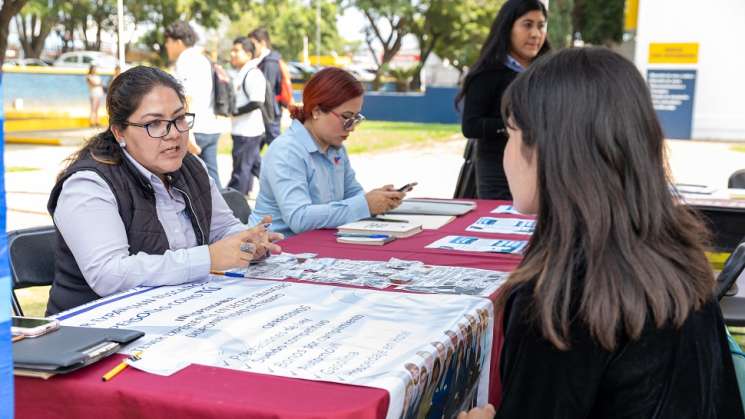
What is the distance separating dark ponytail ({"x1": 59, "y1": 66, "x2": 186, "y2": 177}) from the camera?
2424 mm

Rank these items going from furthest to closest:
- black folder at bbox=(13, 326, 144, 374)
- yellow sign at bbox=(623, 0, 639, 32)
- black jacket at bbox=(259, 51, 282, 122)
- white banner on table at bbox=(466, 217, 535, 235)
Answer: yellow sign at bbox=(623, 0, 639, 32), black jacket at bbox=(259, 51, 282, 122), white banner on table at bbox=(466, 217, 535, 235), black folder at bbox=(13, 326, 144, 374)

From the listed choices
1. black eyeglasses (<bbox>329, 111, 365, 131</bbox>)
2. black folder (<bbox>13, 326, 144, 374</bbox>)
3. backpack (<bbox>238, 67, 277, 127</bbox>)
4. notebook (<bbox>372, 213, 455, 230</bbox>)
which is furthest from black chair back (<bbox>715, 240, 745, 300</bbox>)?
backpack (<bbox>238, 67, 277, 127</bbox>)

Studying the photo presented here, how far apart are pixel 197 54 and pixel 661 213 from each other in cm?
603

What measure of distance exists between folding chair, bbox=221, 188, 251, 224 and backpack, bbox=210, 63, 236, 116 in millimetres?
3585

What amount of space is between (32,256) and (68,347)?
1.26 metres

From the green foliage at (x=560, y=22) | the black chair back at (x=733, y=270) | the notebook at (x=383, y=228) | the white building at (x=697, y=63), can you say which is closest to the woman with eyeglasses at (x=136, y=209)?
the notebook at (x=383, y=228)

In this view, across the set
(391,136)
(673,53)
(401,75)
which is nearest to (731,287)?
(673,53)

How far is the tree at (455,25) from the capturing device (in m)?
37.0

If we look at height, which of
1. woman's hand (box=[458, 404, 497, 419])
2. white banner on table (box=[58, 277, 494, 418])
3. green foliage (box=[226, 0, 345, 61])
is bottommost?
woman's hand (box=[458, 404, 497, 419])

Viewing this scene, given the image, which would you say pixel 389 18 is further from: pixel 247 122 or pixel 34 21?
pixel 247 122

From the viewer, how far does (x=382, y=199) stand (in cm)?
342

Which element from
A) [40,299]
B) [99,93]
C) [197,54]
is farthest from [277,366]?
[99,93]

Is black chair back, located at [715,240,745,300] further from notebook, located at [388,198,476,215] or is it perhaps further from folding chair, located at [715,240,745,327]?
notebook, located at [388,198,476,215]

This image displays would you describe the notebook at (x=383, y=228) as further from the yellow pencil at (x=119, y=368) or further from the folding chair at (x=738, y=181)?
the folding chair at (x=738, y=181)
